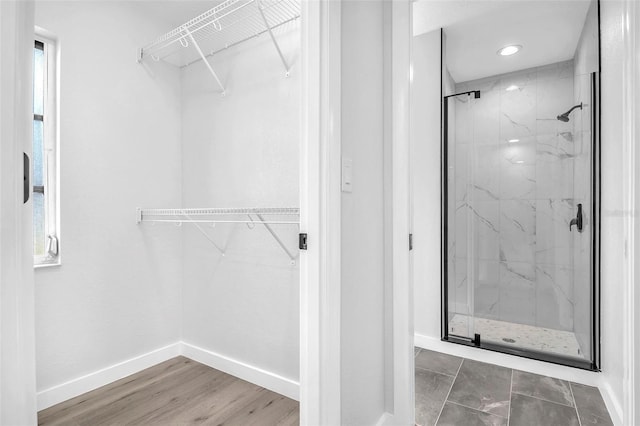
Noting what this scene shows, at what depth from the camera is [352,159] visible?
53.0 inches

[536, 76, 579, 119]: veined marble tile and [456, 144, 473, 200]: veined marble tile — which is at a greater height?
[536, 76, 579, 119]: veined marble tile

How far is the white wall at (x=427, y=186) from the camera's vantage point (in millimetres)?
2645

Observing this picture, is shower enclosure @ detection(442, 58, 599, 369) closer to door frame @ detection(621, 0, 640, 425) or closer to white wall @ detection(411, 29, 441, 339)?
white wall @ detection(411, 29, 441, 339)

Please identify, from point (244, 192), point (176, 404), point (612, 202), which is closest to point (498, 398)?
point (612, 202)

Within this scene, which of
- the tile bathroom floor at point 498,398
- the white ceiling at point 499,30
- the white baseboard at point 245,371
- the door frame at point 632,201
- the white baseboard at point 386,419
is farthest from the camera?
the white ceiling at point 499,30

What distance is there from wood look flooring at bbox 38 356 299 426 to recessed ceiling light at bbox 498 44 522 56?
298 cm

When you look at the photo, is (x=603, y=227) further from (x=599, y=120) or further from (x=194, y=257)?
(x=194, y=257)

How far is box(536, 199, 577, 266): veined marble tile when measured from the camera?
2.48 m

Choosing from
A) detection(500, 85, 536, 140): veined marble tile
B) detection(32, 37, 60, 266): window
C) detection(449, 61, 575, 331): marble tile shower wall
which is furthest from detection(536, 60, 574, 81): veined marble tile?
detection(32, 37, 60, 266): window

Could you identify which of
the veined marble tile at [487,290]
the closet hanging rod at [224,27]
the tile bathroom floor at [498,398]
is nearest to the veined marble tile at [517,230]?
the veined marble tile at [487,290]

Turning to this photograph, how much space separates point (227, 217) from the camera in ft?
7.41

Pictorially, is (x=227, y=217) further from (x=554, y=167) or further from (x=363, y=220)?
(x=554, y=167)

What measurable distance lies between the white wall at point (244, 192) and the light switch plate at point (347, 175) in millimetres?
689

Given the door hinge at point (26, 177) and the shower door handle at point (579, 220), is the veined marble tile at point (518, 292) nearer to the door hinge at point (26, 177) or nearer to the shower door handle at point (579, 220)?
the shower door handle at point (579, 220)
